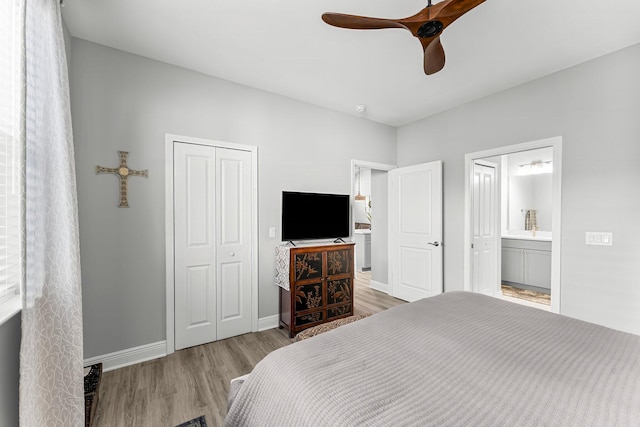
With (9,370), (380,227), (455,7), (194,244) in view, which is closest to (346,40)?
(455,7)

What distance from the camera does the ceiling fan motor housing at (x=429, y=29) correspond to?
1496 mm

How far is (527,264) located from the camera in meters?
4.34

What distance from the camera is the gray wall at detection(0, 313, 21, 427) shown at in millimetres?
1111

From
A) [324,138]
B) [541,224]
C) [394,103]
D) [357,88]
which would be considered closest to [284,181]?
[324,138]

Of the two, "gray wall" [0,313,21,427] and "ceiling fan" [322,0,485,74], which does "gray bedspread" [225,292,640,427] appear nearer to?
"gray wall" [0,313,21,427]

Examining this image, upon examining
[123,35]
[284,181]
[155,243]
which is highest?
[123,35]

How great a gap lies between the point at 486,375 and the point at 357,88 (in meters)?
2.89

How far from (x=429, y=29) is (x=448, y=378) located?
1.78 metres

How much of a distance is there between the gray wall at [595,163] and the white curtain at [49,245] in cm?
389

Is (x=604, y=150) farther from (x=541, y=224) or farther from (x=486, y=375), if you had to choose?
(x=541, y=224)

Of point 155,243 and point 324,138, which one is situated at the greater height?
point 324,138

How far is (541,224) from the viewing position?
493 cm

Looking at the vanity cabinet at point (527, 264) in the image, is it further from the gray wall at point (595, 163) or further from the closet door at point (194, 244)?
the closet door at point (194, 244)

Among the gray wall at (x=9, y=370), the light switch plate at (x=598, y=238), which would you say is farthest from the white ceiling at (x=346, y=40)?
the gray wall at (x=9, y=370)
